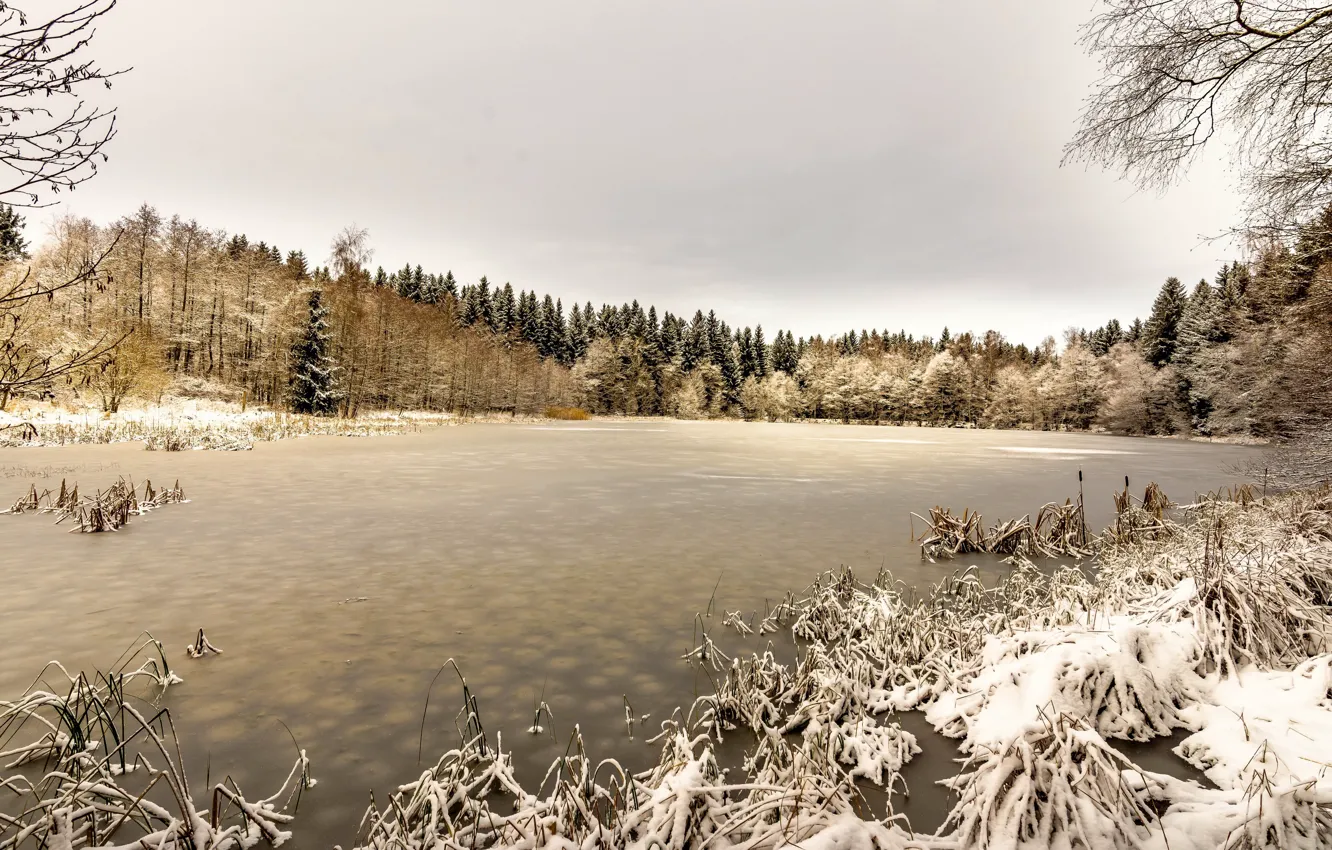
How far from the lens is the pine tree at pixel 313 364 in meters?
38.9

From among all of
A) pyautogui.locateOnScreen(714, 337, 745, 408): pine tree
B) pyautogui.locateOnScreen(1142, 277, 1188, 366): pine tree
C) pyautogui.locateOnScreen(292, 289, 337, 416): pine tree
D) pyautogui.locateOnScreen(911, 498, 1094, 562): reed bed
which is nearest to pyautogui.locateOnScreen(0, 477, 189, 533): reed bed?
pyautogui.locateOnScreen(911, 498, 1094, 562): reed bed

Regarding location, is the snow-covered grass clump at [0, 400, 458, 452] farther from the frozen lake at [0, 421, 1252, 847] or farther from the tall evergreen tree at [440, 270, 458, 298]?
the tall evergreen tree at [440, 270, 458, 298]

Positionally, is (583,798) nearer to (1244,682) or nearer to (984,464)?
(1244,682)

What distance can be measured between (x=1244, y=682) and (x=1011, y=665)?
144 cm

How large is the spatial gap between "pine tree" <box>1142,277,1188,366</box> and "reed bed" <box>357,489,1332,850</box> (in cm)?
6311

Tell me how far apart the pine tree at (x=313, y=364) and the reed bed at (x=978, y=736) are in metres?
41.2

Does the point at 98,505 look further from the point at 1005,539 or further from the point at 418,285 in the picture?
the point at 418,285

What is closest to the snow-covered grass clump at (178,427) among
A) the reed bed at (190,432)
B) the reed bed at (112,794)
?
the reed bed at (190,432)

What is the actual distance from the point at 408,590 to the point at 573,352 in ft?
301

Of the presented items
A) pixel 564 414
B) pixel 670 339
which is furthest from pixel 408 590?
pixel 670 339

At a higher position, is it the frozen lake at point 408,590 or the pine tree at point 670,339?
the pine tree at point 670,339

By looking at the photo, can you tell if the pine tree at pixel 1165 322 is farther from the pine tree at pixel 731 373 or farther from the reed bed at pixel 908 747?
the reed bed at pixel 908 747

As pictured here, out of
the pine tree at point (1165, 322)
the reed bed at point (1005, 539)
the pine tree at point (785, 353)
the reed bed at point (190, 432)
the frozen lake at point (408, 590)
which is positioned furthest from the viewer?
the pine tree at point (785, 353)

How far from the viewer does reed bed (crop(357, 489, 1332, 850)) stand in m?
2.62
